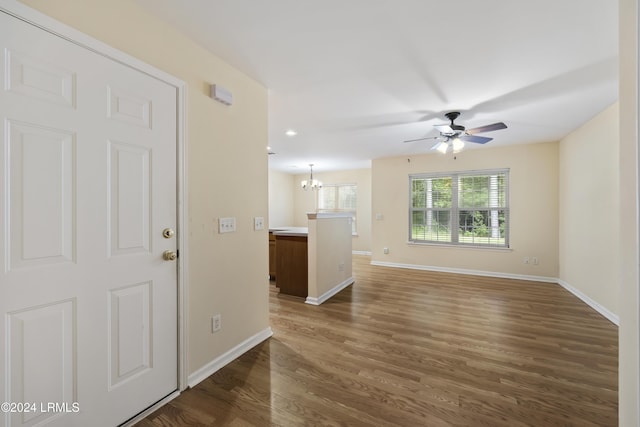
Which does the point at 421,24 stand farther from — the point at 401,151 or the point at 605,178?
the point at 401,151

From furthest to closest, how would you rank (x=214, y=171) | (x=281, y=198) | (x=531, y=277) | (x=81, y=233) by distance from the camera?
(x=281, y=198), (x=531, y=277), (x=214, y=171), (x=81, y=233)

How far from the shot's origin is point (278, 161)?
6520 millimetres

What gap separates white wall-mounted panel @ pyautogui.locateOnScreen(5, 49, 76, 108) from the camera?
114 centimetres

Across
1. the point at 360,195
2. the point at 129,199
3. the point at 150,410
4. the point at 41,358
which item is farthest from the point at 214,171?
the point at 360,195

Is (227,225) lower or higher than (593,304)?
higher

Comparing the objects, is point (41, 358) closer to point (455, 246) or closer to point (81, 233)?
point (81, 233)

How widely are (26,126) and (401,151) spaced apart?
17.1ft

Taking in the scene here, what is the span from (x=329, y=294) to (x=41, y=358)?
311cm

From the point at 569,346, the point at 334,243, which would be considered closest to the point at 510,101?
the point at 569,346

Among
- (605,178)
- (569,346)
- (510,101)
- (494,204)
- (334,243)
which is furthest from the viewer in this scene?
(494,204)

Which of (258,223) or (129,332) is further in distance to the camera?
(258,223)

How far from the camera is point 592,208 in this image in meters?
3.50

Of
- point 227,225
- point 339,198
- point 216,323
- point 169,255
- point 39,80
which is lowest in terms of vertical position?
point 216,323

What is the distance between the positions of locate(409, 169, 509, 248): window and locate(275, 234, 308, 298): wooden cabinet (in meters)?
2.93
